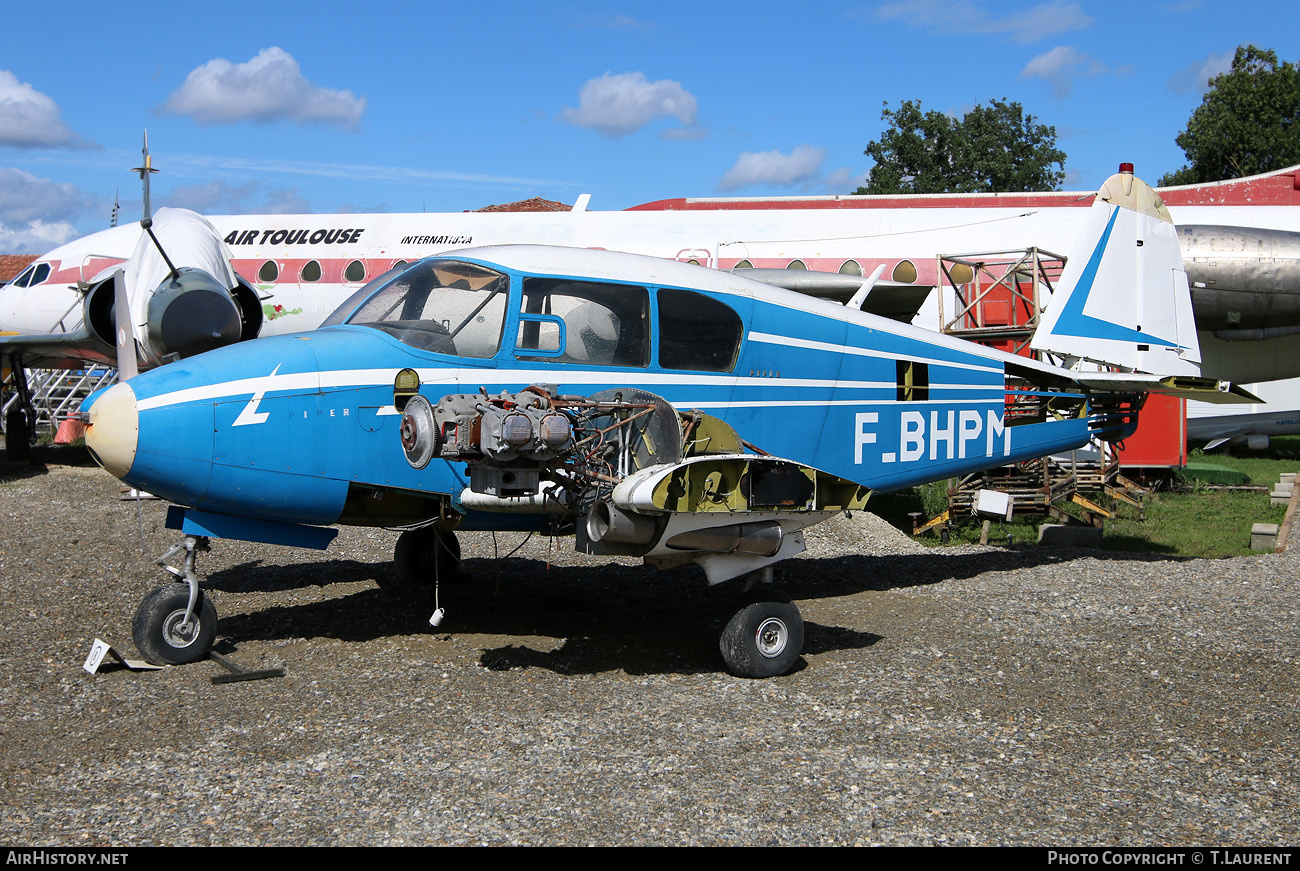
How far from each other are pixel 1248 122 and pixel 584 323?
52093 mm

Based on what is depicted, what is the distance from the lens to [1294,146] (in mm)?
46938

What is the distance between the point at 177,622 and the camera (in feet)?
22.1

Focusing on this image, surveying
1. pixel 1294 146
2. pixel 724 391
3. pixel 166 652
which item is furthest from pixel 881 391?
pixel 1294 146

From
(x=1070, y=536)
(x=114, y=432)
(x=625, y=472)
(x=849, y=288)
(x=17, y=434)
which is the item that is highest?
(x=849, y=288)

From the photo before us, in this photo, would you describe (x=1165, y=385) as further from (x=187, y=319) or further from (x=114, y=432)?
(x=187, y=319)

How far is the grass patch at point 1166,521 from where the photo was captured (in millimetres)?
13922

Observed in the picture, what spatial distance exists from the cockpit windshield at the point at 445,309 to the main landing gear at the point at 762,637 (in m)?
2.43

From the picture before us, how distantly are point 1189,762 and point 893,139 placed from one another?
54886 mm

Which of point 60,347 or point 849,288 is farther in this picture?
point 60,347

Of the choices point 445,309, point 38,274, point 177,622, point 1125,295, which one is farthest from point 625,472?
point 38,274

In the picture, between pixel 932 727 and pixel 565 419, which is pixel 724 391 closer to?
pixel 565 419

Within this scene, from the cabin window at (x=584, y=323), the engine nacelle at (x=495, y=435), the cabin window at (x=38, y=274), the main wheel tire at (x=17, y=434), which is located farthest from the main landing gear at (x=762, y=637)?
the cabin window at (x=38, y=274)

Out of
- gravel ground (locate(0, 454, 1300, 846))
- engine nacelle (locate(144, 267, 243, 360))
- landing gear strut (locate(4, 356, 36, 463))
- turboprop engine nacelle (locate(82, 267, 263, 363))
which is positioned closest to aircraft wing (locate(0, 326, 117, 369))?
landing gear strut (locate(4, 356, 36, 463))

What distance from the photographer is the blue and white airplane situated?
6.05 meters
